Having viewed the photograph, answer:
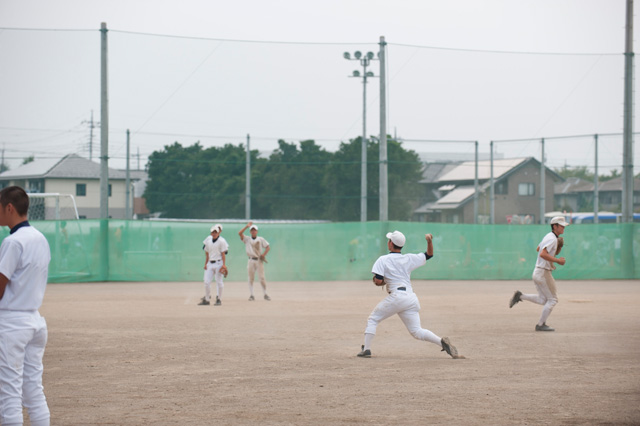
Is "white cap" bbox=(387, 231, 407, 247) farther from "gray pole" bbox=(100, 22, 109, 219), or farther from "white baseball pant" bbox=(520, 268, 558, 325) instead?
"gray pole" bbox=(100, 22, 109, 219)

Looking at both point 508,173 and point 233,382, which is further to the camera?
point 508,173

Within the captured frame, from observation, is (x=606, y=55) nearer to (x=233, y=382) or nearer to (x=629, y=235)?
(x=629, y=235)

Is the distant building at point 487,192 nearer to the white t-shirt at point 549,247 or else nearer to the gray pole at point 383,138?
the gray pole at point 383,138

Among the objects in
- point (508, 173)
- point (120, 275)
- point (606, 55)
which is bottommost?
point (120, 275)

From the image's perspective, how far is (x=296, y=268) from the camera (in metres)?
26.7

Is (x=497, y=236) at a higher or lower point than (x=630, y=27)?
lower

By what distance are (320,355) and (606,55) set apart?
2272 centimetres

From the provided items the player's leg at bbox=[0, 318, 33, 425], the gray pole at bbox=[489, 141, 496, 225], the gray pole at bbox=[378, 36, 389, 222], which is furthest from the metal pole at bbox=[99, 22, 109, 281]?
the player's leg at bbox=[0, 318, 33, 425]

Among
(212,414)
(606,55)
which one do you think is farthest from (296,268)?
(212,414)

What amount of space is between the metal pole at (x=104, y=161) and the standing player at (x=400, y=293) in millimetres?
16247

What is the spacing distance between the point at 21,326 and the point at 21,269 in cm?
38

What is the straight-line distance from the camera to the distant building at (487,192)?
108 feet

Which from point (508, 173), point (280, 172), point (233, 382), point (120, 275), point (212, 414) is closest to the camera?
point (212, 414)

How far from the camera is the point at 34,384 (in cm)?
536
